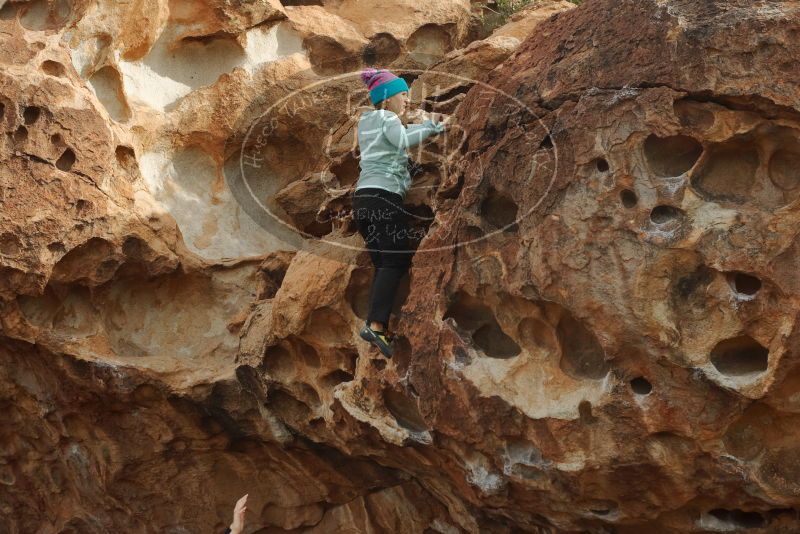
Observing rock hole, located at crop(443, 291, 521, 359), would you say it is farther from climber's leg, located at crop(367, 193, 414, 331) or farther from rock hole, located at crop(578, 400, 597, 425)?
rock hole, located at crop(578, 400, 597, 425)

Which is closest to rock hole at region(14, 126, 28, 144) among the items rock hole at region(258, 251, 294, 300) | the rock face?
the rock face

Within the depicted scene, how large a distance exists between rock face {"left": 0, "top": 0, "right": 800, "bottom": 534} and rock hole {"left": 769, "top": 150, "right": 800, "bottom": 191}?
0.04 feet

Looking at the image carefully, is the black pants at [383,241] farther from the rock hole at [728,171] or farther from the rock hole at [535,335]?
the rock hole at [728,171]

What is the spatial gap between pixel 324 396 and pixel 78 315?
1.66 meters

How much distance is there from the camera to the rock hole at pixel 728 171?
14.2 ft

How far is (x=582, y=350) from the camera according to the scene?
4.67 m

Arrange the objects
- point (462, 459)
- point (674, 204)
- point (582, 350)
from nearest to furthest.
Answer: point (674, 204), point (582, 350), point (462, 459)

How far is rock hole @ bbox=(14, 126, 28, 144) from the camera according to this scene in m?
5.90

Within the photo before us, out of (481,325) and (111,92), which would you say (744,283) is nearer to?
(481,325)

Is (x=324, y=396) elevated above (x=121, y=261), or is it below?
below

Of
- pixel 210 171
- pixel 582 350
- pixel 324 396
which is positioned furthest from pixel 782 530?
pixel 210 171

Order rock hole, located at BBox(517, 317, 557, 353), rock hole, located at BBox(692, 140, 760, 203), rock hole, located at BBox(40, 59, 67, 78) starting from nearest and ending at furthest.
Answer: rock hole, located at BBox(692, 140, 760, 203) < rock hole, located at BBox(517, 317, 557, 353) < rock hole, located at BBox(40, 59, 67, 78)

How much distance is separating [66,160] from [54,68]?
0.61 m

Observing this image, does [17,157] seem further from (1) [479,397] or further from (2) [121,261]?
(1) [479,397]
